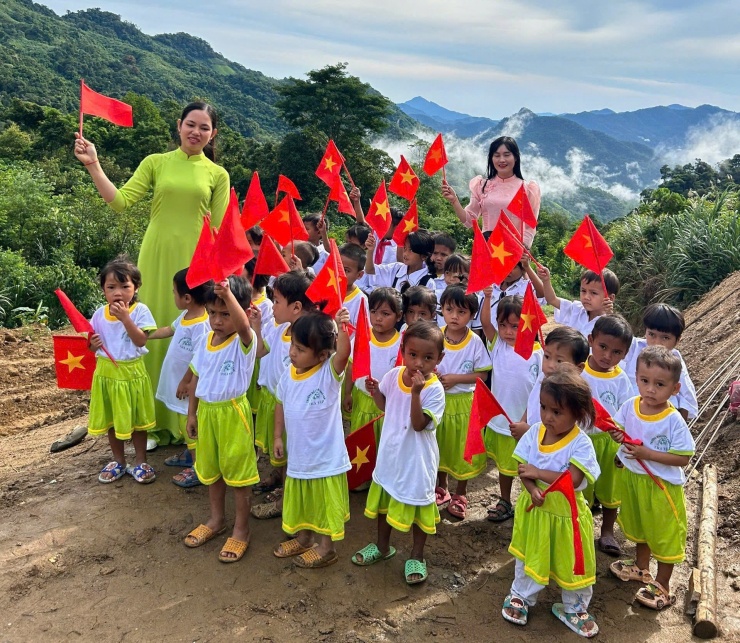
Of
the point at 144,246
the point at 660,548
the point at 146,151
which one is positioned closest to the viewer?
the point at 660,548

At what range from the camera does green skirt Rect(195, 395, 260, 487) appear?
3.60 metres

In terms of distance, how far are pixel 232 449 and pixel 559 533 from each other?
1.85 metres

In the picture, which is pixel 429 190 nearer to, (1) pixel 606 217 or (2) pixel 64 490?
(2) pixel 64 490

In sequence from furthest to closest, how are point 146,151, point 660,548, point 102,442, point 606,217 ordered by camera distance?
point 606,217 → point 146,151 → point 102,442 → point 660,548

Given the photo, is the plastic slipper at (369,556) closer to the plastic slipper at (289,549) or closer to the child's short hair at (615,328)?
the plastic slipper at (289,549)

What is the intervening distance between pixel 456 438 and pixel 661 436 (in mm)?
1268

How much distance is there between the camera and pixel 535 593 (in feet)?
10.5

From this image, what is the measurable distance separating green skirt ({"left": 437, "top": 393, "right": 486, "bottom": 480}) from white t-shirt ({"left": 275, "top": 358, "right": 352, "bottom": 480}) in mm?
878

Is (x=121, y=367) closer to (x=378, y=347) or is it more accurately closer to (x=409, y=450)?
(x=378, y=347)

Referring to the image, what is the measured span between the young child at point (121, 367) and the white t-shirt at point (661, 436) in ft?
10.2

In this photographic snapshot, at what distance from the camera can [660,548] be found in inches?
130

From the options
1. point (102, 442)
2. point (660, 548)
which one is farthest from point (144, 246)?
point (660, 548)

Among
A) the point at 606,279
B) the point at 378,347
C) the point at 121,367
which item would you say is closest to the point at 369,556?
the point at 378,347

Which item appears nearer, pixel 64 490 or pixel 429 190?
pixel 64 490
